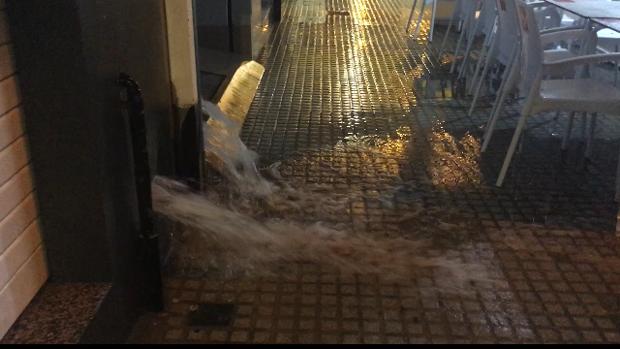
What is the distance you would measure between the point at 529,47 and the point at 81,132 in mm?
2979

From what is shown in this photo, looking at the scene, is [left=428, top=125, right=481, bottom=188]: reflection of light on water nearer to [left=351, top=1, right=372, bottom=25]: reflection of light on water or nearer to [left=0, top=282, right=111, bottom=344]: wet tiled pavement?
[left=0, top=282, right=111, bottom=344]: wet tiled pavement

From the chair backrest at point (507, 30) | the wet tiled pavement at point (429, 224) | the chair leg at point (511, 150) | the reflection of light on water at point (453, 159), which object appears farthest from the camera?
the chair backrest at point (507, 30)

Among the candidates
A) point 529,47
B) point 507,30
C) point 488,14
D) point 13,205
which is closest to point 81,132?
point 13,205

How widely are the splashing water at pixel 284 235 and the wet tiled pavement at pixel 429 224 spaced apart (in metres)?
0.08

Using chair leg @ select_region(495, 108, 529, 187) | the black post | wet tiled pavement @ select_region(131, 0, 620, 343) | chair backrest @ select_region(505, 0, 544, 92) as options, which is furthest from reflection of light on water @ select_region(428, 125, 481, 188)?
the black post

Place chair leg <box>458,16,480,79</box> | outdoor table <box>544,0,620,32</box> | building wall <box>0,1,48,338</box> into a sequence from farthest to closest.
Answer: chair leg <box>458,16,480,79</box>
outdoor table <box>544,0,620,32</box>
building wall <box>0,1,48,338</box>

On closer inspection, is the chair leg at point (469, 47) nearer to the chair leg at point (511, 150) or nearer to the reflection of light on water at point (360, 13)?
the chair leg at point (511, 150)

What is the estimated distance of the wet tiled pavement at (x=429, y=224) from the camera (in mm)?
2732

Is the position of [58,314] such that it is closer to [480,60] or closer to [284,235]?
[284,235]

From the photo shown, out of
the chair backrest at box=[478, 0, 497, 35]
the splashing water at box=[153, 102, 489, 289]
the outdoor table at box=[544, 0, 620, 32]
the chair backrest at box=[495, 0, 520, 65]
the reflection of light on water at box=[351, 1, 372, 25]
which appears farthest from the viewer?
the reflection of light on water at box=[351, 1, 372, 25]

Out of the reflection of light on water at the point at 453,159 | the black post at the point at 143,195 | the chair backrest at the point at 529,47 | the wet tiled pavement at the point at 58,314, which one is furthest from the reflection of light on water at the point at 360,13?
the wet tiled pavement at the point at 58,314

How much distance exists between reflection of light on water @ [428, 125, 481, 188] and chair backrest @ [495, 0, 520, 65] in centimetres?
77

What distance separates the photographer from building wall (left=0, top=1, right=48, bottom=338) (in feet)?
6.56

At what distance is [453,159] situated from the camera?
4730 millimetres
